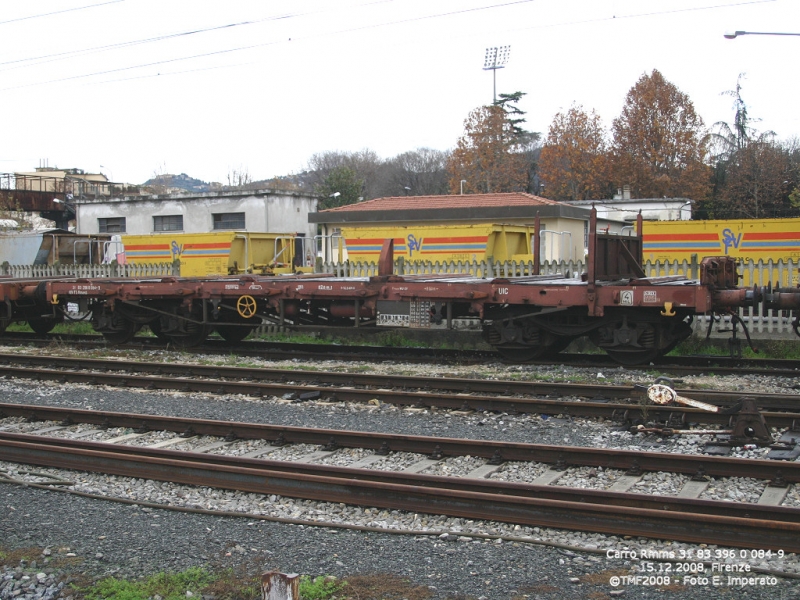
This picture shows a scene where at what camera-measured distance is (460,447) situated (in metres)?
7.16

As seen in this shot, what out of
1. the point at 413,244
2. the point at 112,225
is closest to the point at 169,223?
the point at 112,225

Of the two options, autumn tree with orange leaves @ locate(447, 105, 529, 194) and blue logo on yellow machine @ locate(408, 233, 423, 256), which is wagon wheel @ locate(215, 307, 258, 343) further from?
autumn tree with orange leaves @ locate(447, 105, 529, 194)

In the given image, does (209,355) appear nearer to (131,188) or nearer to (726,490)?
(726,490)

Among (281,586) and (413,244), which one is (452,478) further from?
(413,244)

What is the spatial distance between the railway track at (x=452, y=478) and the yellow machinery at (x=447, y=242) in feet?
40.8

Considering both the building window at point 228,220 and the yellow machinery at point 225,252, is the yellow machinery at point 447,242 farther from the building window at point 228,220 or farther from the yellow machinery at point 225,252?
the building window at point 228,220

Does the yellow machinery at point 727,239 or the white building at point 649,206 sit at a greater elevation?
the white building at point 649,206

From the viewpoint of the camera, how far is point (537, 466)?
6.78 meters

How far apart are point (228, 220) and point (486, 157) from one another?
22991 millimetres

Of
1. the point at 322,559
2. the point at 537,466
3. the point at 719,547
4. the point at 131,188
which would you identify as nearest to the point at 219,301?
the point at 537,466

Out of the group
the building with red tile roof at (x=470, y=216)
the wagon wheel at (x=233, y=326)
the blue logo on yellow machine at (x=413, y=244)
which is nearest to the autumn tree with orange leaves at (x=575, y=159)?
the building with red tile roof at (x=470, y=216)

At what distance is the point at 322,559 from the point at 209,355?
34.0 ft

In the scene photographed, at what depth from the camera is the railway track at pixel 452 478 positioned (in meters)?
5.07

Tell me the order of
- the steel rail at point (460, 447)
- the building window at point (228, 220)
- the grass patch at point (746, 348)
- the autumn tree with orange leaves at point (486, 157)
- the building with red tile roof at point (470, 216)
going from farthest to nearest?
the autumn tree with orange leaves at point (486, 157) < the building window at point (228, 220) < the building with red tile roof at point (470, 216) < the grass patch at point (746, 348) < the steel rail at point (460, 447)
